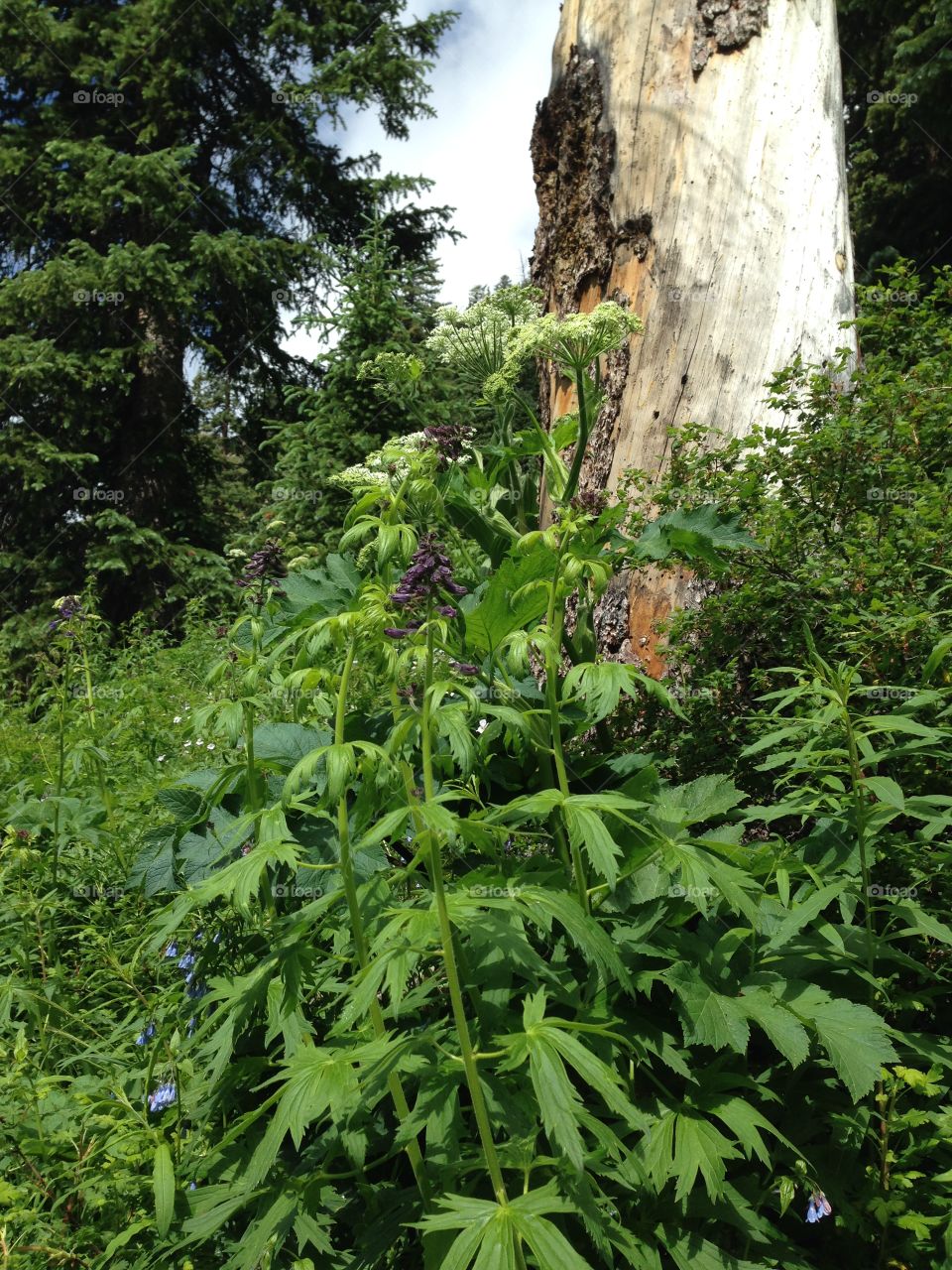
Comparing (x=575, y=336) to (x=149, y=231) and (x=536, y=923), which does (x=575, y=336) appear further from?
(x=149, y=231)

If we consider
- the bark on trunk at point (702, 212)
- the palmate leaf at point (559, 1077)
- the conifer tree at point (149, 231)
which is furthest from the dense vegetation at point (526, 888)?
the conifer tree at point (149, 231)

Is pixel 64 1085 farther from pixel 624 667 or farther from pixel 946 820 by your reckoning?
pixel 946 820

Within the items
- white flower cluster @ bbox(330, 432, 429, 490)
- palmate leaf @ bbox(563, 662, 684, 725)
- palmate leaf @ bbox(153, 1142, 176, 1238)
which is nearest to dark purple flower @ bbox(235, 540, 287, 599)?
white flower cluster @ bbox(330, 432, 429, 490)

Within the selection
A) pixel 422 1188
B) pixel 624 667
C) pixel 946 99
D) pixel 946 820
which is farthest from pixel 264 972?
pixel 946 99

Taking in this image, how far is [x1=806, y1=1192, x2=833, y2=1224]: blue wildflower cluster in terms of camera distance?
1.86 m

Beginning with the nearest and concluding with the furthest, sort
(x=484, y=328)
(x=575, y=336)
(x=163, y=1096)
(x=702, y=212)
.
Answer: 1. (x=163, y=1096)
2. (x=575, y=336)
3. (x=484, y=328)
4. (x=702, y=212)

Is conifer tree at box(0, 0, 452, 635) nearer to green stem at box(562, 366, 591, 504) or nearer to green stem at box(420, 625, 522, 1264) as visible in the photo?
green stem at box(562, 366, 591, 504)

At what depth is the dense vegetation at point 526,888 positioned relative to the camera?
178cm

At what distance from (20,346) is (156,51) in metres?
4.61

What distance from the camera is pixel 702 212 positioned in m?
4.24

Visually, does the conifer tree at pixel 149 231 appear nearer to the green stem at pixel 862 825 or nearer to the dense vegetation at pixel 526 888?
the dense vegetation at pixel 526 888

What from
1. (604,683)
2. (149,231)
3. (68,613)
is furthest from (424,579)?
(149,231)

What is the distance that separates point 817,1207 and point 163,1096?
4.94 feet

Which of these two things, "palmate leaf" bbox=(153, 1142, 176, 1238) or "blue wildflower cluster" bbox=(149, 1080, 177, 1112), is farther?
"blue wildflower cluster" bbox=(149, 1080, 177, 1112)
